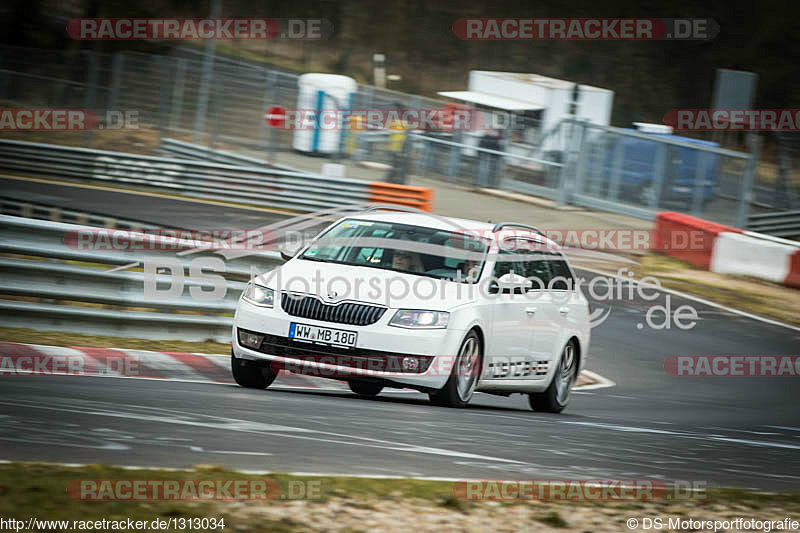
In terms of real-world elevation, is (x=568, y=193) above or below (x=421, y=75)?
below

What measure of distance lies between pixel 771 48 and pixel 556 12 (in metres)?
11.1

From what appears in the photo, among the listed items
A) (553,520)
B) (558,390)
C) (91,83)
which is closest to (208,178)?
(91,83)

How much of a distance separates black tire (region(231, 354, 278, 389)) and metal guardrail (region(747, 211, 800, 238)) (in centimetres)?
1923

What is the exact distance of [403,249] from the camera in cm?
980

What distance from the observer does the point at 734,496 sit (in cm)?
600

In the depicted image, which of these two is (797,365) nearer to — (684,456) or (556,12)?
(684,456)

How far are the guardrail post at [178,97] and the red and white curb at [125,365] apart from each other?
19755 mm

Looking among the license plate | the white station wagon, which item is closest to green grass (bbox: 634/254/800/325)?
the white station wagon

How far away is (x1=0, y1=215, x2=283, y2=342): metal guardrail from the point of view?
34.0 feet

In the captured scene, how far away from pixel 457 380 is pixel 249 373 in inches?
65.2

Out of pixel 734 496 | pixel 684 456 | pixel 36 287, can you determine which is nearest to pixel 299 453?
pixel 734 496

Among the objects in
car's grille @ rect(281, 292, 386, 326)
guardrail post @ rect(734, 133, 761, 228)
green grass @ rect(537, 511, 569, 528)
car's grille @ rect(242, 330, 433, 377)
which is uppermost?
guardrail post @ rect(734, 133, 761, 228)

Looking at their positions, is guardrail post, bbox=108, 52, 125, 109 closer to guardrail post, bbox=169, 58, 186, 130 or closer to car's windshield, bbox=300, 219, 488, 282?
guardrail post, bbox=169, 58, 186, 130

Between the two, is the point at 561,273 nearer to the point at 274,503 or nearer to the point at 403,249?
the point at 403,249
